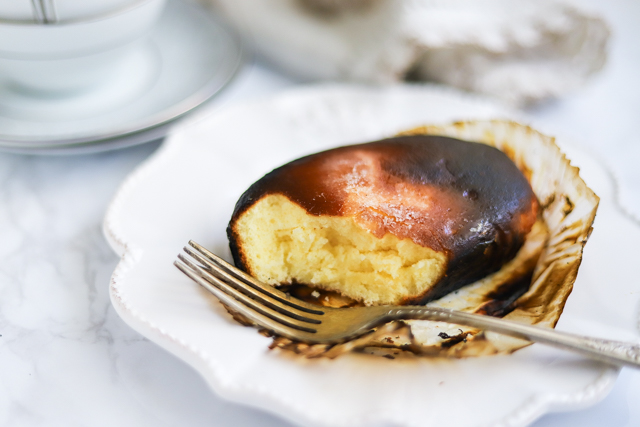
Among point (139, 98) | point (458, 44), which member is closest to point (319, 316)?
point (139, 98)

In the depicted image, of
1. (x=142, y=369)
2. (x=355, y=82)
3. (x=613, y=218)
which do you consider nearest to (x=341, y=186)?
(x=142, y=369)

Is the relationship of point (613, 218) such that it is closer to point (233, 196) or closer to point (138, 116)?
point (233, 196)

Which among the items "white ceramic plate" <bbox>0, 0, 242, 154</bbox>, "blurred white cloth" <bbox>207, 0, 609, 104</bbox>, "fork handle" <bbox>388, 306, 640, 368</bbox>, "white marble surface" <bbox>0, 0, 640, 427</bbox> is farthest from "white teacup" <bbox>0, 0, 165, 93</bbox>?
"fork handle" <bbox>388, 306, 640, 368</bbox>

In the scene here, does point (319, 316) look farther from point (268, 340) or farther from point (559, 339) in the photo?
point (559, 339)

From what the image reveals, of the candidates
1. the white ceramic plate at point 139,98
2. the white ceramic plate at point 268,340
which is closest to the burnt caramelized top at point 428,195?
the white ceramic plate at point 268,340

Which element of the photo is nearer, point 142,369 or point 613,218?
point 142,369

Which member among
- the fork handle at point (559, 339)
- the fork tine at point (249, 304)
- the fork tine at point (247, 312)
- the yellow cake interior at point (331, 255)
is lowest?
the fork tine at point (247, 312)

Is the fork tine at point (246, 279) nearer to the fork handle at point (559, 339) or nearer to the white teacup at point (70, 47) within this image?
the fork handle at point (559, 339)
